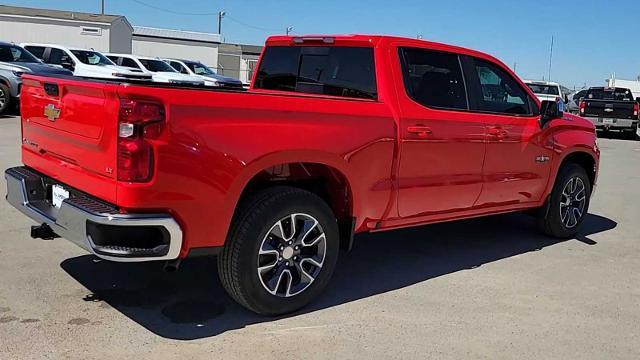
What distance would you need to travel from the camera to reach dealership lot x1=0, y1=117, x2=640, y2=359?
3775 millimetres

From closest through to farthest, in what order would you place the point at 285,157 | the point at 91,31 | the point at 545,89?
the point at 285,157
the point at 545,89
the point at 91,31

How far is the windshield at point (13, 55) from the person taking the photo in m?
16.3

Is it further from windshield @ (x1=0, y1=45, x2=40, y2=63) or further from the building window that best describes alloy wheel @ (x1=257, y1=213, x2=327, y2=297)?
the building window

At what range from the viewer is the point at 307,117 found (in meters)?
4.06

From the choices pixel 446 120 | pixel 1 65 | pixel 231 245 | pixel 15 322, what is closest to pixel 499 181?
pixel 446 120

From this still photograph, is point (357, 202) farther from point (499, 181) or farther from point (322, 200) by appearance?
point (499, 181)

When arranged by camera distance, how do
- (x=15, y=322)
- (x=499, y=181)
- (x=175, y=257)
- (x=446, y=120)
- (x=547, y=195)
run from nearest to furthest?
(x=175, y=257), (x=15, y=322), (x=446, y=120), (x=499, y=181), (x=547, y=195)

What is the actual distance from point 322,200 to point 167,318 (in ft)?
4.19

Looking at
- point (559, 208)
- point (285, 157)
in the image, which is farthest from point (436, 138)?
point (559, 208)

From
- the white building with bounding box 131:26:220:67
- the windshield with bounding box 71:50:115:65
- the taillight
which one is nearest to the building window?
the white building with bounding box 131:26:220:67

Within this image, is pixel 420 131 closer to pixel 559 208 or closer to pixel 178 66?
pixel 559 208

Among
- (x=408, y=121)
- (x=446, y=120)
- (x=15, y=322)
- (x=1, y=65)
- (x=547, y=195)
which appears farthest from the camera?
(x=1, y=65)

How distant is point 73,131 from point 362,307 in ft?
7.42

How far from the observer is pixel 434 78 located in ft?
17.0
